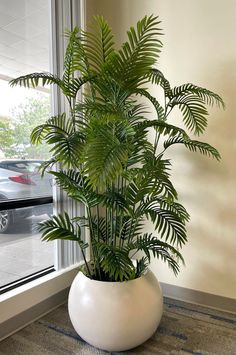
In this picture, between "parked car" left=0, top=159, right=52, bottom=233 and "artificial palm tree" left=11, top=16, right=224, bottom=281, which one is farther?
"parked car" left=0, top=159, right=52, bottom=233

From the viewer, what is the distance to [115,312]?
1486 millimetres

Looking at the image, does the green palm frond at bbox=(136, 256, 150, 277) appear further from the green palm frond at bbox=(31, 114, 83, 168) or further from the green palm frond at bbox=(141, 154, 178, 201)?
the green palm frond at bbox=(31, 114, 83, 168)

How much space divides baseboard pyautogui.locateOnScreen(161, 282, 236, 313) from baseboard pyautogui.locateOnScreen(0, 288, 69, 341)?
2.77ft

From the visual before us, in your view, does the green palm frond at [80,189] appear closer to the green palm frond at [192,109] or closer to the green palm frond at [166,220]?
the green palm frond at [166,220]

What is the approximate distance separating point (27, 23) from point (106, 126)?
1146mm

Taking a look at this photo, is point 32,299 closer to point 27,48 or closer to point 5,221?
point 5,221

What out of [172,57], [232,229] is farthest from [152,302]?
[172,57]

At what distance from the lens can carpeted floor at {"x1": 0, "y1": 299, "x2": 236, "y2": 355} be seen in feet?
5.28

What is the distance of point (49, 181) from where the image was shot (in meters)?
2.18

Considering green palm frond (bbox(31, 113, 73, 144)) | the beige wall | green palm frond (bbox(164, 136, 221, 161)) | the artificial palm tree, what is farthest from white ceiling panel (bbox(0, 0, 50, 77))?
green palm frond (bbox(164, 136, 221, 161))

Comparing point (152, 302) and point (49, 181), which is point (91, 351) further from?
point (49, 181)

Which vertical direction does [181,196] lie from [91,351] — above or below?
above

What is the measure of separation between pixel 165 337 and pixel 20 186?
1.39 meters

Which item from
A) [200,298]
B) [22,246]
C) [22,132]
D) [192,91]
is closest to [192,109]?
[192,91]
